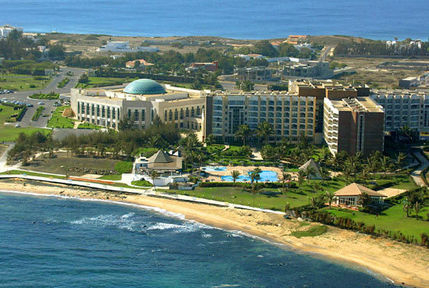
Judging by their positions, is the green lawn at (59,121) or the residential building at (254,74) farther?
the residential building at (254,74)

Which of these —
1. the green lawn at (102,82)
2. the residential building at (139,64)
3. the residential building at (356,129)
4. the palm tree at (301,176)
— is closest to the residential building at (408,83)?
the green lawn at (102,82)

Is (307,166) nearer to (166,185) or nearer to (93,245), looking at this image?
(166,185)

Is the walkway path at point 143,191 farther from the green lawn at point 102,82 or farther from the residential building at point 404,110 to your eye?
the green lawn at point 102,82

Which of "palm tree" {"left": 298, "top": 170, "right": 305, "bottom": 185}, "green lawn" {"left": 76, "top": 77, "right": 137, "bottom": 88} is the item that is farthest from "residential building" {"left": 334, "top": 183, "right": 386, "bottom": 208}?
"green lawn" {"left": 76, "top": 77, "right": 137, "bottom": 88}

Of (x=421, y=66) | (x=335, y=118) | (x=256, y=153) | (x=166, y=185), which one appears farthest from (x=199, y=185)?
(x=421, y=66)

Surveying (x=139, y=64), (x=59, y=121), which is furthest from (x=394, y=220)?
(x=139, y=64)

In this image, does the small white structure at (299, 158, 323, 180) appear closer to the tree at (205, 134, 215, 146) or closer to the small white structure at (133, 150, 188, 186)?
the small white structure at (133, 150, 188, 186)
